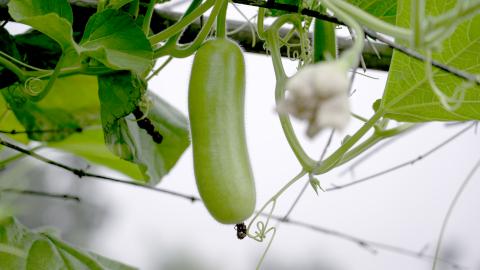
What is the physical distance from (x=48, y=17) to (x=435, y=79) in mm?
307

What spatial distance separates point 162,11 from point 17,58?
0.53 ft

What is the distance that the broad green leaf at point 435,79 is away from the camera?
562 millimetres

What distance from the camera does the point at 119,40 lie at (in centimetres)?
62

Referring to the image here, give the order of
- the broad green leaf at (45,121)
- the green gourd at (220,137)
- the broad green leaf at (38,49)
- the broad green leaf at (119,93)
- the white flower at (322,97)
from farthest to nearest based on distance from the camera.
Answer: the broad green leaf at (45,121)
the broad green leaf at (38,49)
the broad green leaf at (119,93)
the green gourd at (220,137)
the white flower at (322,97)

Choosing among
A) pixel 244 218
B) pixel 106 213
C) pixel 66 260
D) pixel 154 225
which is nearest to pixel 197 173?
pixel 244 218

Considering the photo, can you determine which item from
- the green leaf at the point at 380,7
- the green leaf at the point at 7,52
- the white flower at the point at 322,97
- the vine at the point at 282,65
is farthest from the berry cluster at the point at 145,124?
the white flower at the point at 322,97

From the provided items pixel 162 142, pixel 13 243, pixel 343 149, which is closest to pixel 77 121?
pixel 162 142

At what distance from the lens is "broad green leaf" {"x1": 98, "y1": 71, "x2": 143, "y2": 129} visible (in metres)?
0.66

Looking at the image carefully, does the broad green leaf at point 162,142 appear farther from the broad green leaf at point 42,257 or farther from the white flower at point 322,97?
the white flower at point 322,97

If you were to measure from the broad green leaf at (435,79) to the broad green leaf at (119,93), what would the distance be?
220 millimetres

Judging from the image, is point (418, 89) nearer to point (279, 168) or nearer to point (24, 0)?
point (24, 0)

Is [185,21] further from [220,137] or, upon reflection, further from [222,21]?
[220,137]

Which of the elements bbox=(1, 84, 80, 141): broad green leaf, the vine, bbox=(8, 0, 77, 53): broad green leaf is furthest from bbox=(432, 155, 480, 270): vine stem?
bbox=(1, 84, 80, 141): broad green leaf

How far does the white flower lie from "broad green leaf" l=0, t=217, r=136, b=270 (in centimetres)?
48
